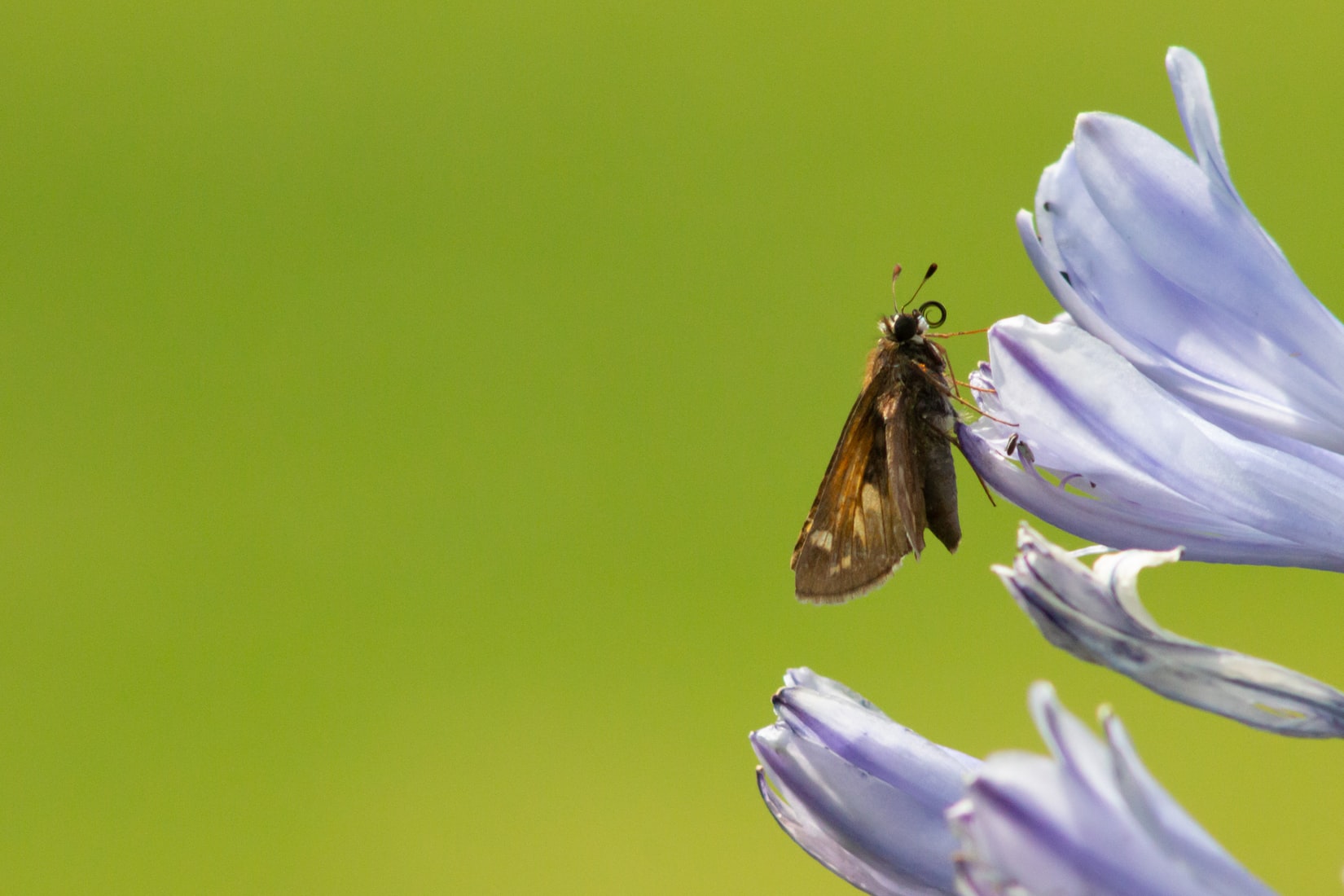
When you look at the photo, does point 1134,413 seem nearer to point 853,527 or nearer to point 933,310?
point 853,527

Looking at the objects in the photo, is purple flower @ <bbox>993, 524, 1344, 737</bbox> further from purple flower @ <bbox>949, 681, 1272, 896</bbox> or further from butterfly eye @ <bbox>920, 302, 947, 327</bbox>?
butterfly eye @ <bbox>920, 302, 947, 327</bbox>

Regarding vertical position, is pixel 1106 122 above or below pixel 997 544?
below

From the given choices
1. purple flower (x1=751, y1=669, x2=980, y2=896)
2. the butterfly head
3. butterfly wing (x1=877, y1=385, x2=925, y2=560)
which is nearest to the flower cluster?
purple flower (x1=751, y1=669, x2=980, y2=896)

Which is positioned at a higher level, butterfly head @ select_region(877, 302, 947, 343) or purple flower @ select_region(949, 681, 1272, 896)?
butterfly head @ select_region(877, 302, 947, 343)

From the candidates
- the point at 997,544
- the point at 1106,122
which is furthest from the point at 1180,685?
the point at 997,544

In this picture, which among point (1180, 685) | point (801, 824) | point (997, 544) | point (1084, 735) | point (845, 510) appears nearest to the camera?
point (1084, 735)

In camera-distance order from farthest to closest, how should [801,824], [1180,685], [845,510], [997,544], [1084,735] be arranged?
[997,544] → [845,510] → [801,824] → [1180,685] → [1084,735]

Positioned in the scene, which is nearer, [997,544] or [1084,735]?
[1084,735]

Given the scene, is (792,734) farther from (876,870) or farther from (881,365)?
(881,365)
